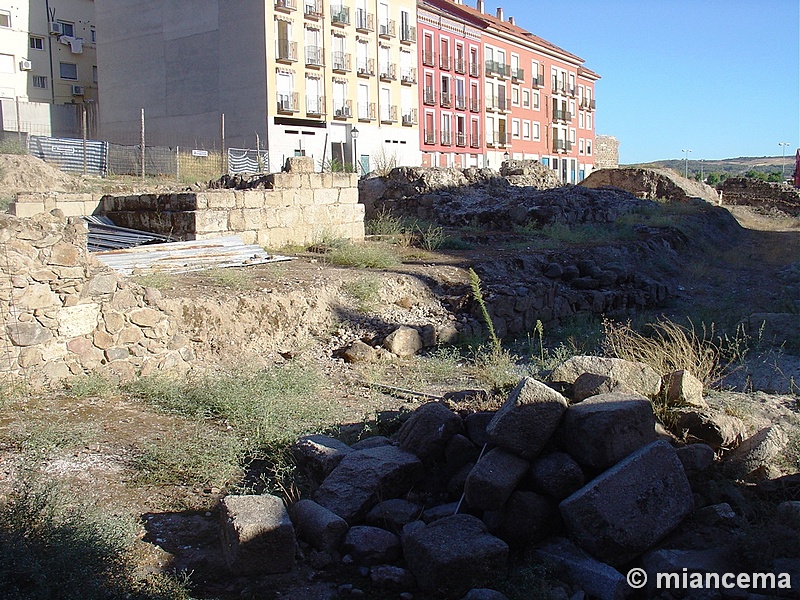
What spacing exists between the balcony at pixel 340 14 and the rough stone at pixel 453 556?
34.5m

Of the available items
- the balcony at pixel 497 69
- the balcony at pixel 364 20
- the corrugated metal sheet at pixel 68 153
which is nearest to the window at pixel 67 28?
the balcony at pixel 364 20

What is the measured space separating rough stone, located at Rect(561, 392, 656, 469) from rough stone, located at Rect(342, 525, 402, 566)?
123 cm

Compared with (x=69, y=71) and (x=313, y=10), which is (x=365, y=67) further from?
(x=69, y=71)

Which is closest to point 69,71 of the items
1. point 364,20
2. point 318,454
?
point 364,20

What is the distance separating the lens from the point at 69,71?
37.8m

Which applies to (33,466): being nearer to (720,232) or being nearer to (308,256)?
(308,256)

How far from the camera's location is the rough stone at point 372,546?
4.30m

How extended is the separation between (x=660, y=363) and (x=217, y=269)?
5.96 meters

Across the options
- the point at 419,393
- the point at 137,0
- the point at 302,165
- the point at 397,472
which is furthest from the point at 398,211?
the point at 137,0

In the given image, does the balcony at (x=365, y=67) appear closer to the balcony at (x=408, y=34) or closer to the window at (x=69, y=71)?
the balcony at (x=408, y=34)

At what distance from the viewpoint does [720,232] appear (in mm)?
25250

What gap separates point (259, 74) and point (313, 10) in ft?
16.1

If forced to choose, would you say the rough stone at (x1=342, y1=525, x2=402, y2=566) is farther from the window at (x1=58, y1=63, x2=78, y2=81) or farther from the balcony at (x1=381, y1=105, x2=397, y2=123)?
the window at (x1=58, y1=63, x2=78, y2=81)

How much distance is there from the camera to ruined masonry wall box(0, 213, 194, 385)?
6.68m
